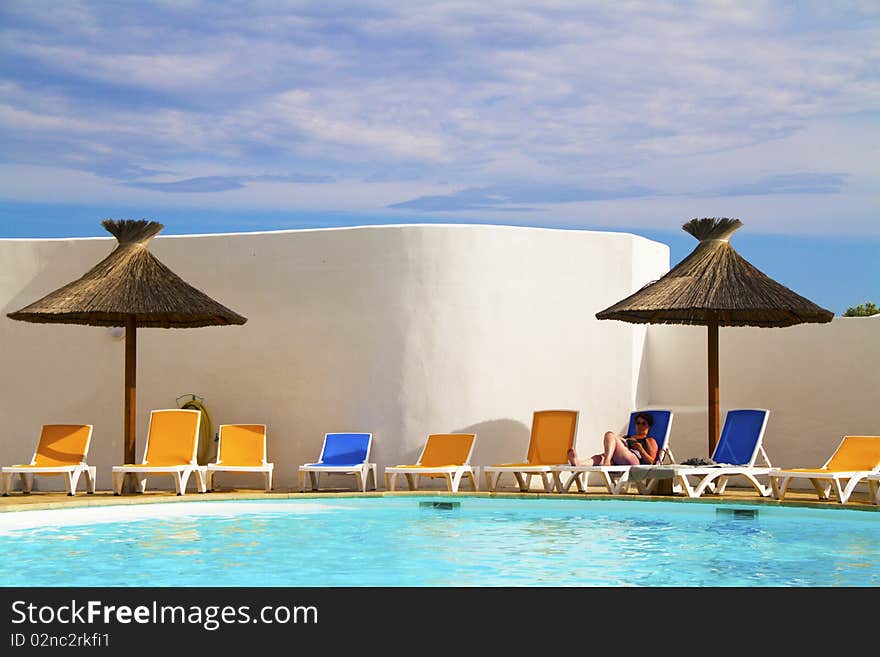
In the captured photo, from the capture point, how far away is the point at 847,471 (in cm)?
964

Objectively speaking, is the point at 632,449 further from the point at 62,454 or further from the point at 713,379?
the point at 62,454

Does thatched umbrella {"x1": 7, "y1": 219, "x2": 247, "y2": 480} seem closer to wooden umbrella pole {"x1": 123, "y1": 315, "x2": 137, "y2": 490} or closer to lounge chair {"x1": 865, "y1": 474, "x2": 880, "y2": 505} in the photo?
wooden umbrella pole {"x1": 123, "y1": 315, "x2": 137, "y2": 490}

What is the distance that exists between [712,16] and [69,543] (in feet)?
46.6

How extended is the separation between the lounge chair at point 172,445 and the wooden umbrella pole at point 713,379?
4.53 meters

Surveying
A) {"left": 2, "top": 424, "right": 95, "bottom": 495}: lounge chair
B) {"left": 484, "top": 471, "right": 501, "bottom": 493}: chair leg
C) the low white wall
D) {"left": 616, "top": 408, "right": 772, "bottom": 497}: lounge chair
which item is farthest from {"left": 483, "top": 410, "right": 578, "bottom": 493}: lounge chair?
{"left": 2, "top": 424, "right": 95, "bottom": 495}: lounge chair

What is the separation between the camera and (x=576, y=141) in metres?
25.1

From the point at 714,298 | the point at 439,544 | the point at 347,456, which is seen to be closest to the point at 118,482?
the point at 347,456

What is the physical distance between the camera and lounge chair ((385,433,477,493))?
1083cm

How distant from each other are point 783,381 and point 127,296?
20.6ft

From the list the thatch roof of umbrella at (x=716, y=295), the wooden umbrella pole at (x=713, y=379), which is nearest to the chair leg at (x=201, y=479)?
the thatch roof of umbrella at (x=716, y=295)

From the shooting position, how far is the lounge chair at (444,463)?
1083 cm

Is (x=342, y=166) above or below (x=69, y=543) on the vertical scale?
above
